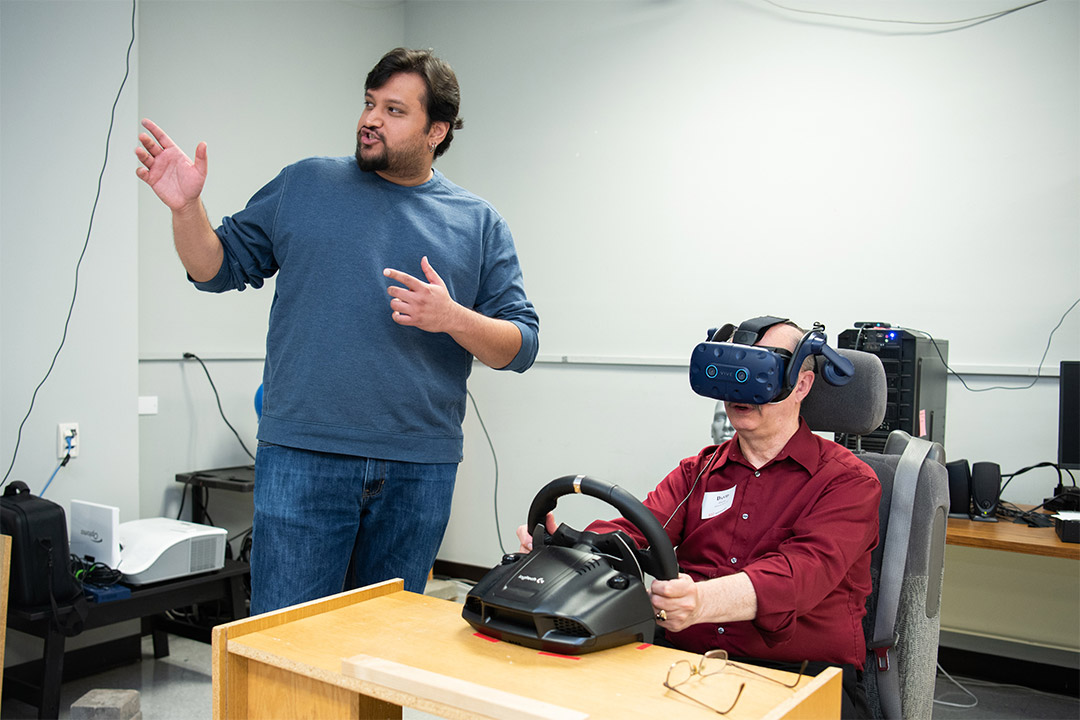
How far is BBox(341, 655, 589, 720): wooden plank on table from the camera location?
0.95 m

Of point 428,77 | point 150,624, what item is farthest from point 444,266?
point 150,624

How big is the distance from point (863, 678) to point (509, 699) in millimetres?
935

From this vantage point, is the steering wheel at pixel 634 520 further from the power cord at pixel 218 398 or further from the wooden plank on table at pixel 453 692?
the power cord at pixel 218 398

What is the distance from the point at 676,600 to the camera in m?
1.26

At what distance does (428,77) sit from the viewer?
1.84m

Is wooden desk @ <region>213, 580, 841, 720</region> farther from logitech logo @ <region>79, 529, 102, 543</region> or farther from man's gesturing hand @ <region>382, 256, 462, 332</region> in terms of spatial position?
logitech logo @ <region>79, 529, 102, 543</region>

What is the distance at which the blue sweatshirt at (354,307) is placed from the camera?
1.68 m

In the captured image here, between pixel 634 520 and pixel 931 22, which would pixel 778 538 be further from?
pixel 931 22

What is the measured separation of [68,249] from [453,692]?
8.82 ft

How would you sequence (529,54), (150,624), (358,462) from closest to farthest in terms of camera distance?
1. (358,462)
2. (150,624)
3. (529,54)

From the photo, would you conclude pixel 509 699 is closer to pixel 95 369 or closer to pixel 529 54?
pixel 95 369

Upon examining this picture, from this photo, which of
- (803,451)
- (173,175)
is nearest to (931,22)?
(803,451)

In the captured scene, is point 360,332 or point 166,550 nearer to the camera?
point 360,332

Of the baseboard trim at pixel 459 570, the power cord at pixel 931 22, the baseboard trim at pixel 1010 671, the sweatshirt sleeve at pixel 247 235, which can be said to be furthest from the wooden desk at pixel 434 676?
the baseboard trim at pixel 459 570
